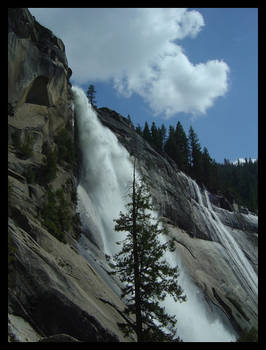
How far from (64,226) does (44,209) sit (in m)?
1.93

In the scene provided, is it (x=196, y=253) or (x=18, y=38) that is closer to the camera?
(x=18, y=38)

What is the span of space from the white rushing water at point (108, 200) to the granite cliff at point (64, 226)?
1.65 ft

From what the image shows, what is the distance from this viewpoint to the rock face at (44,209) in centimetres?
1219

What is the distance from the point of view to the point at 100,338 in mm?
12391

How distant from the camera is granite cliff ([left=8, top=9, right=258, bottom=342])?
12.4m

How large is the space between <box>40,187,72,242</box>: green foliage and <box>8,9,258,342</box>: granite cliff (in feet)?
0.21

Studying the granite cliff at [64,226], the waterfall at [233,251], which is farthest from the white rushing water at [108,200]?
the waterfall at [233,251]

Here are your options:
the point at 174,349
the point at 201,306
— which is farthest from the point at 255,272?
the point at 174,349

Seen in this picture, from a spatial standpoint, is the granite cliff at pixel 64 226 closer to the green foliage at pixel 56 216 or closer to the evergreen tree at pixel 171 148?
the green foliage at pixel 56 216

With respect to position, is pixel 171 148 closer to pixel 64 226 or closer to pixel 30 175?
pixel 30 175

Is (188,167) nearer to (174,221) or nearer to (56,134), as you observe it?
(174,221)

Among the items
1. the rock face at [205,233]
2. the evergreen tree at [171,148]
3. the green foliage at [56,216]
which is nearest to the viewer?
the green foliage at [56,216]

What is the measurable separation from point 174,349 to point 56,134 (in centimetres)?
2425

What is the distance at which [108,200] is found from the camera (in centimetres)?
2811
